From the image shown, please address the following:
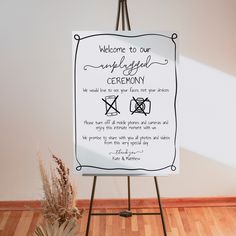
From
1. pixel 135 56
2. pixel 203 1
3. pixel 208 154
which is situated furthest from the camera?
pixel 208 154

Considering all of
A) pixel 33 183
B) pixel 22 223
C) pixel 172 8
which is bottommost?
pixel 22 223

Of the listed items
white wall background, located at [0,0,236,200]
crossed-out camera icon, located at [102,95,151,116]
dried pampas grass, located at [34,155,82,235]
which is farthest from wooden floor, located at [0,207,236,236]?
crossed-out camera icon, located at [102,95,151,116]

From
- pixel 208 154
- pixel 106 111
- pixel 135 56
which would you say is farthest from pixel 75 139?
pixel 208 154

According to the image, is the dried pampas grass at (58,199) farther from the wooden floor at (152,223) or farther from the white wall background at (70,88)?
the white wall background at (70,88)

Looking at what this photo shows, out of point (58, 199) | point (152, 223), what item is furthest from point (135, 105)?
point (152, 223)

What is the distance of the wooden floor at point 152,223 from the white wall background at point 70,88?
13 cm

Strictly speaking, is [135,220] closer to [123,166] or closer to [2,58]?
[123,166]

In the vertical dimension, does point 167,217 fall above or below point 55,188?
below

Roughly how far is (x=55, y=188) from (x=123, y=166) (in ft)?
1.28

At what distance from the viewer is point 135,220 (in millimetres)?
3594

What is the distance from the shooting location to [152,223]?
3.55 m

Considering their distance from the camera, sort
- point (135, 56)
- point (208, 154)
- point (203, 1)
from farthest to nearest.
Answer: point (208, 154) → point (203, 1) → point (135, 56)

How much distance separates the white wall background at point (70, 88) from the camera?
346 cm

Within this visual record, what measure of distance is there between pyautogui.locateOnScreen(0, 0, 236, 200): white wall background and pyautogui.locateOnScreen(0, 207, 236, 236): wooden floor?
0.13 meters
